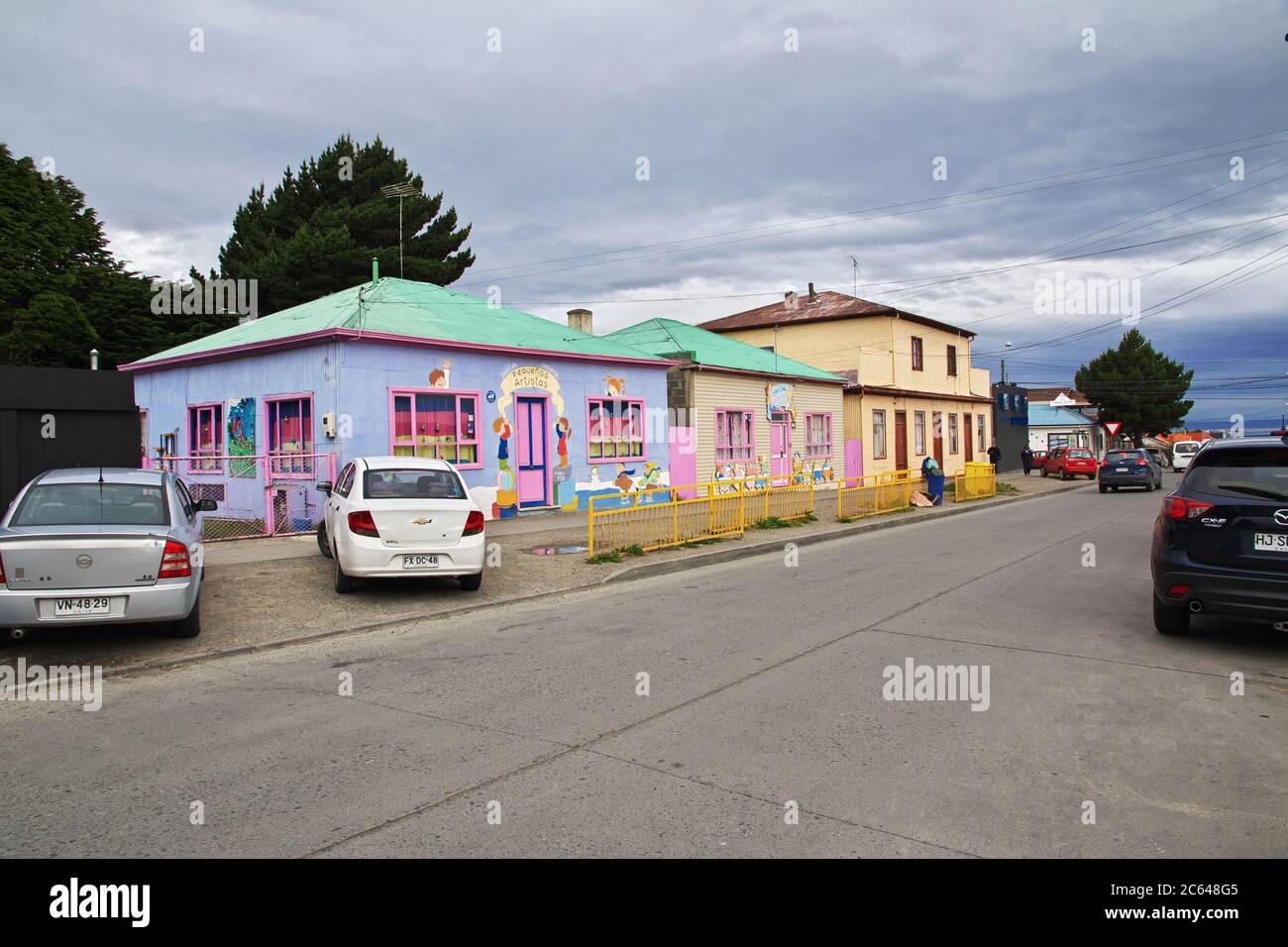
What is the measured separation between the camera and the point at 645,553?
13.7 metres

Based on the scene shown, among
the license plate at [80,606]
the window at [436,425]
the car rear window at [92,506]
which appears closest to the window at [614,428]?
the window at [436,425]

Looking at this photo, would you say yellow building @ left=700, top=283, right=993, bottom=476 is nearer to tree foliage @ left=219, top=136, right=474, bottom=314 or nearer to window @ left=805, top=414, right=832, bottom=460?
window @ left=805, top=414, right=832, bottom=460

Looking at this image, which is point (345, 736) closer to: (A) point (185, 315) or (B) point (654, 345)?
(B) point (654, 345)

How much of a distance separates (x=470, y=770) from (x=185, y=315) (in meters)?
41.9

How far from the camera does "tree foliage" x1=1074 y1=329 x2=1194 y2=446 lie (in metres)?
71.5

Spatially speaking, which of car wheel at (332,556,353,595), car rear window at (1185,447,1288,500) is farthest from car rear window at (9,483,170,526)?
car rear window at (1185,447,1288,500)

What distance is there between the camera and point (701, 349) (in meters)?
25.8

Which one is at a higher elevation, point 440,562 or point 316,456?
point 316,456

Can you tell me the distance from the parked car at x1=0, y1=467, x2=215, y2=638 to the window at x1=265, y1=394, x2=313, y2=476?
24.5 ft

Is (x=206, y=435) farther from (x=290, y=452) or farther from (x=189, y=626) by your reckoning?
(x=189, y=626)

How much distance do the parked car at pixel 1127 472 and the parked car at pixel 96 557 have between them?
3145cm

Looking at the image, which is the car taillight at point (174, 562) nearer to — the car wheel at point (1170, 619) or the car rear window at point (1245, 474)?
the car wheel at point (1170, 619)

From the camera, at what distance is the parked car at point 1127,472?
101 feet
